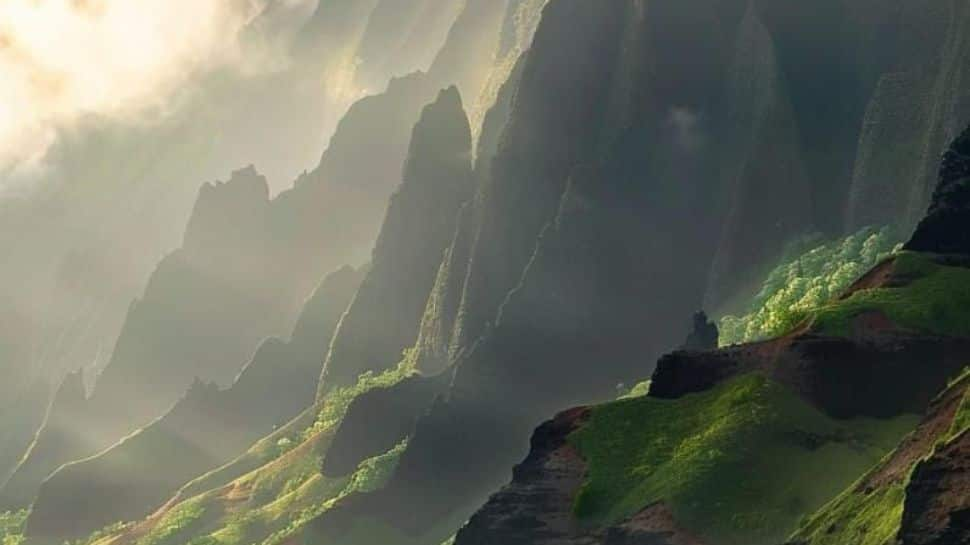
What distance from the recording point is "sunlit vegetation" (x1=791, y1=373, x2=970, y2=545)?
48312 millimetres

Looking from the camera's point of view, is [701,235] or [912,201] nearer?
[912,201]

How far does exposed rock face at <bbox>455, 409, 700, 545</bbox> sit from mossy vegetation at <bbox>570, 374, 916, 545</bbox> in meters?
0.90

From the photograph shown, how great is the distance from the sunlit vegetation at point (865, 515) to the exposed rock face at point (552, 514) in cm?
939

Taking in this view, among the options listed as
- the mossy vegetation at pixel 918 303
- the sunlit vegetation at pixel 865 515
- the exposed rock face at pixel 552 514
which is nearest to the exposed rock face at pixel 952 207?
the mossy vegetation at pixel 918 303

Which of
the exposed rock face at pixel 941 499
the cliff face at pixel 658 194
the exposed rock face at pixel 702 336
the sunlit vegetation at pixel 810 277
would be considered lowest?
the exposed rock face at pixel 941 499

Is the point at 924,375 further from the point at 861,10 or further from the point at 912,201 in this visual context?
the point at 861,10

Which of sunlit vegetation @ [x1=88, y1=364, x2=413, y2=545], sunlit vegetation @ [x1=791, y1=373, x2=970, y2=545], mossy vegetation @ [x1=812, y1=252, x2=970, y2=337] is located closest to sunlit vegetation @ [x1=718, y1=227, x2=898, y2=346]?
mossy vegetation @ [x1=812, y1=252, x2=970, y2=337]

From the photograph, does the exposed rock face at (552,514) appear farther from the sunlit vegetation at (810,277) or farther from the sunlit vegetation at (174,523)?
the sunlit vegetation at (174,523)

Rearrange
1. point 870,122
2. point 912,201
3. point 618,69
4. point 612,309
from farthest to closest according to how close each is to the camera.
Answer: point 618,69 < point 612,309 < point 870,122 < point 912,201

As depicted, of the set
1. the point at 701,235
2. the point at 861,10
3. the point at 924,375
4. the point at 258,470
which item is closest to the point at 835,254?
the point at 701,235

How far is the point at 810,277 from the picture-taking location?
135 metres

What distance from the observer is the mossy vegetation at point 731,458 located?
6328 cm

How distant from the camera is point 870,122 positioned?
14588 cm

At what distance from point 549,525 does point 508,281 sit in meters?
118
